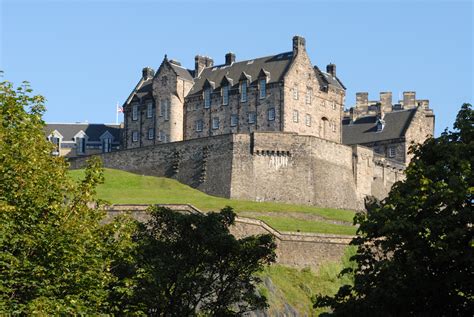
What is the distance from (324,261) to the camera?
73.9 metres

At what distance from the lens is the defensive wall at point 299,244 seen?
72.4m

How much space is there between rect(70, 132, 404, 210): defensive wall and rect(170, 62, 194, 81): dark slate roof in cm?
959

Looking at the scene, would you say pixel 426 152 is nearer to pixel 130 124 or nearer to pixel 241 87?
pixel 241 87

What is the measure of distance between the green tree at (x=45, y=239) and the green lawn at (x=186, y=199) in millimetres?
34217

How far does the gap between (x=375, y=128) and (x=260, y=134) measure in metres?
24.8

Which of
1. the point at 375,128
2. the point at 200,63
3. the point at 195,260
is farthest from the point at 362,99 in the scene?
the point at 195,260

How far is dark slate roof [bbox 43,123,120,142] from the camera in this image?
11656 centimetres

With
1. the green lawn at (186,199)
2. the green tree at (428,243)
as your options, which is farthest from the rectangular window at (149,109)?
the green tree at (428,243)

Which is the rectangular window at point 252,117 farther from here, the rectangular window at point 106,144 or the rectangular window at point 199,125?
the rectangular window at point 106,144

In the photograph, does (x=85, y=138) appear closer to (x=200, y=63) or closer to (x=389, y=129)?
(x=200, y=63)

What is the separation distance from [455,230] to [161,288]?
41.5 ft

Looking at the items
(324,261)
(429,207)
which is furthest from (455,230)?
(324,261)

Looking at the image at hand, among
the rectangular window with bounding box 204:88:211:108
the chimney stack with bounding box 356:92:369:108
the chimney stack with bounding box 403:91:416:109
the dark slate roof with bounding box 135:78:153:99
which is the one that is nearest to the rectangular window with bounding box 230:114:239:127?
the rectangular window with bounding box 204:88:211:108

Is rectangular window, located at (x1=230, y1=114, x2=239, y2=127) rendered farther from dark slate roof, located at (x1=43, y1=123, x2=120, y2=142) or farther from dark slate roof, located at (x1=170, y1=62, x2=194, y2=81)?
dark slate roof, located at (x1=43, y1=123, x2=120, y2=142)
